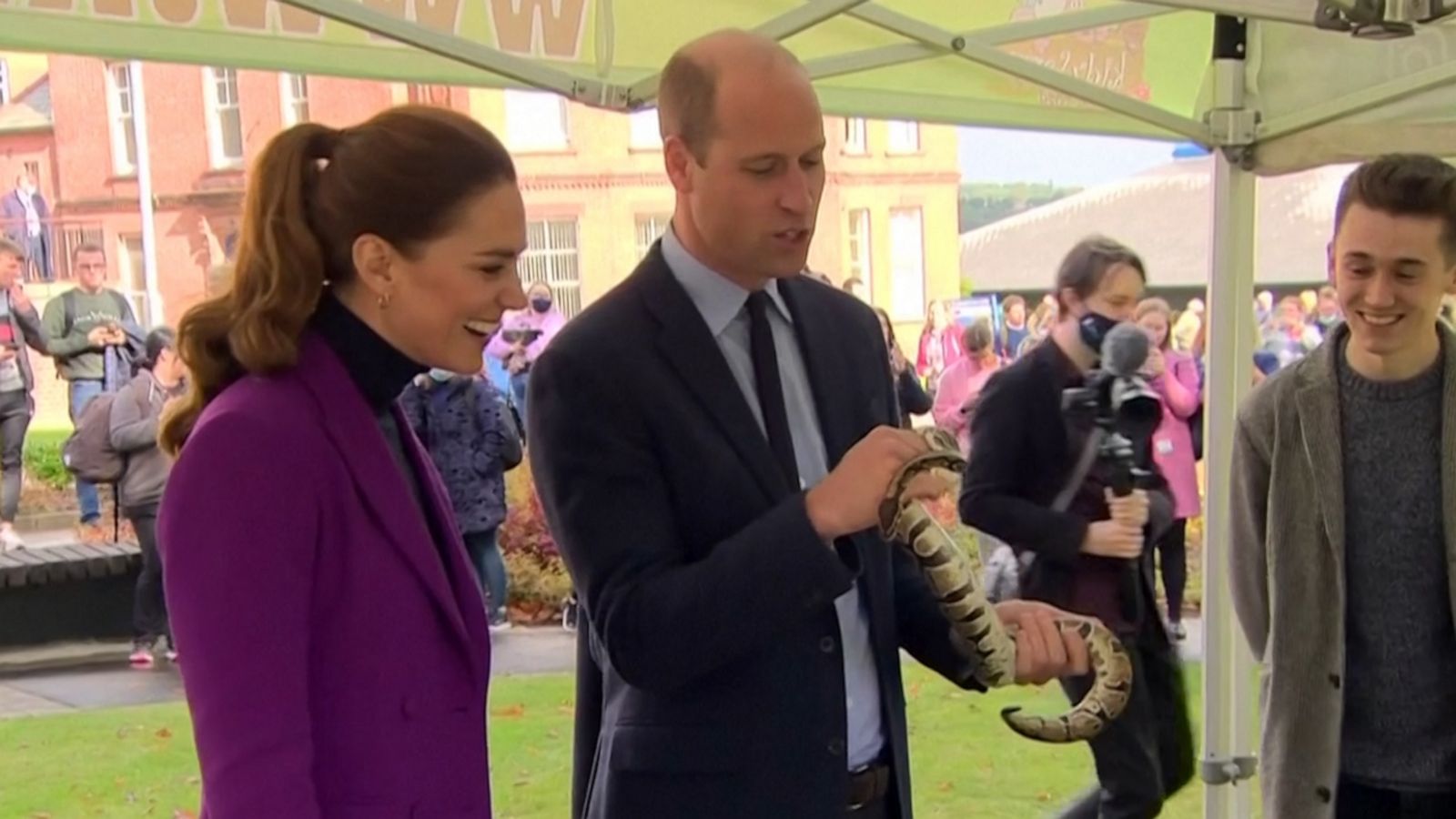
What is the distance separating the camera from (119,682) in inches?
299

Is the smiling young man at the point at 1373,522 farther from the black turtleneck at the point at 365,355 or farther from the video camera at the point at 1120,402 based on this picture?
the black turtleneck at the point at 365,355

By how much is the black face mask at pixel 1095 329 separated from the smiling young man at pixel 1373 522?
122cm

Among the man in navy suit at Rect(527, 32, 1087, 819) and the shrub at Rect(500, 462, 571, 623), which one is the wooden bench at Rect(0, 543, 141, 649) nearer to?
the shrub at Rect(500, 462, 571, 623)

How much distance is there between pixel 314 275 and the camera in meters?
1.66

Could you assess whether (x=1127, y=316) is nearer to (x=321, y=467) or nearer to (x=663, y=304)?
(x=663, y=304)

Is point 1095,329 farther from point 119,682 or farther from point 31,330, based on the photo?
point 31,330

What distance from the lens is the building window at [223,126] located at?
13531 millimetres

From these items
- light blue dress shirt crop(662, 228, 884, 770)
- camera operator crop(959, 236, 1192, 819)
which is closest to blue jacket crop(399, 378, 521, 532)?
camera operator crop(959, 236, 1192, 819)

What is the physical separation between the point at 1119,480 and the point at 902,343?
9.61 metres

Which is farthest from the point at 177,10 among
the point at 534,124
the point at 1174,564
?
the point at 534,124

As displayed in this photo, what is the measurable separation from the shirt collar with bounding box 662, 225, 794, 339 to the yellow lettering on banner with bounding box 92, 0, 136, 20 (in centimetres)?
131

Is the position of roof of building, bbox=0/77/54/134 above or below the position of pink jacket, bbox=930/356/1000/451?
above

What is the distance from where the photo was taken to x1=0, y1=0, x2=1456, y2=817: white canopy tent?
108 inches

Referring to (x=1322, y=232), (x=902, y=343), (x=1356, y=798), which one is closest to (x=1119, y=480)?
(x=1356, y=798)
